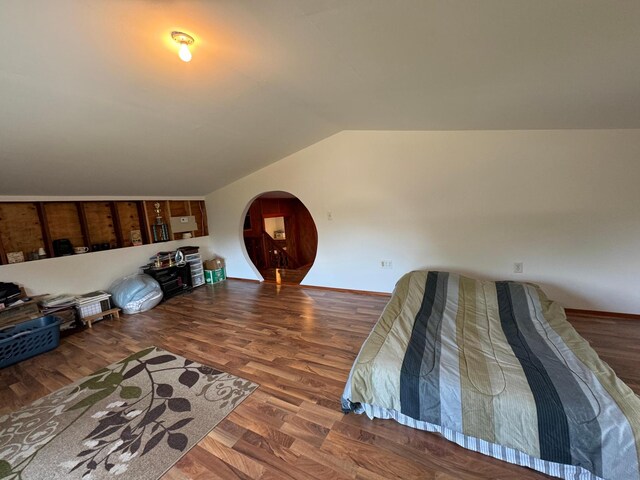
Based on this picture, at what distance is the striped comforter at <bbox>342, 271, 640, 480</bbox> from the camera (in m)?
1.16

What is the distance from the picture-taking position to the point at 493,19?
114 cm

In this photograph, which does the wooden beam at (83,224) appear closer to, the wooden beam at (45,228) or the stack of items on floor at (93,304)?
the wooden beam at (45,228)

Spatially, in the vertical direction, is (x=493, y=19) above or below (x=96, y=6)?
below

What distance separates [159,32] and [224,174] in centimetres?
299

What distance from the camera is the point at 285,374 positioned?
2127mm

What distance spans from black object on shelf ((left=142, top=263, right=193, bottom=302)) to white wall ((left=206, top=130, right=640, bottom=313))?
2.53 m

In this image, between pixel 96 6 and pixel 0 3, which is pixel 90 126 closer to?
pixel 0 3

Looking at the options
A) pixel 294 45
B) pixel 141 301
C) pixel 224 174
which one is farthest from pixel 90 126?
pixel 141 301

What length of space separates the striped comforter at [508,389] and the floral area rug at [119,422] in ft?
3.50

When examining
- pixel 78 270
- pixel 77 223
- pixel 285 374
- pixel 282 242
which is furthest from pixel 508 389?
pixel 282 242

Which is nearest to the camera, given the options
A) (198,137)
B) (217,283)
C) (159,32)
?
(159,32)

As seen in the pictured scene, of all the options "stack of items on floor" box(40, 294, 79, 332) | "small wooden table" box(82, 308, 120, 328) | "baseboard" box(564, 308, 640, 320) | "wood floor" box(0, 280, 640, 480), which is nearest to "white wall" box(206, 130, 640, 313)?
"baseboard" box(564, 308, 640, 320)

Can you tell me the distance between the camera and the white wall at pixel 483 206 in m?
2.60

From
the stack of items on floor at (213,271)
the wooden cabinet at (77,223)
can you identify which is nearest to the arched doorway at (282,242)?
the stack of items on floor at (213,271)
